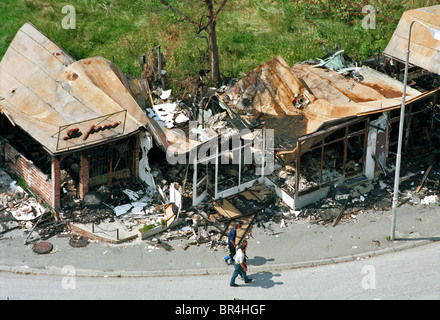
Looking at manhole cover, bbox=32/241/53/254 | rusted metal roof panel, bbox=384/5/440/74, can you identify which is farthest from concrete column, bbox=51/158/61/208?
rusted metal roof panel, bbox=384/5/440/74

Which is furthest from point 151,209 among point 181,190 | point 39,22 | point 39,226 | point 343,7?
point 343,7

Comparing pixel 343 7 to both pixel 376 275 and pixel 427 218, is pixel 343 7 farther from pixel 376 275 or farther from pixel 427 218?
pixel 376 275

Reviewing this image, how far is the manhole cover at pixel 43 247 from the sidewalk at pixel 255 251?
0.47 feet

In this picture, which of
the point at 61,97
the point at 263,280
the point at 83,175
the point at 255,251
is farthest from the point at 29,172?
the point at 263,280

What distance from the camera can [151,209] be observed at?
75.5 ft

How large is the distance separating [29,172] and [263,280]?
30.1 feet

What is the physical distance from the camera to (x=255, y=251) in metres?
21.4

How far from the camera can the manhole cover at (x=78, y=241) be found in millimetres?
21609

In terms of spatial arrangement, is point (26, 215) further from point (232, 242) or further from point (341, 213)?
point (341, 213)

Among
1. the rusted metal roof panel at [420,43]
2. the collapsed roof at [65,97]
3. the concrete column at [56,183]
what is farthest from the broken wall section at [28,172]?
the rusted metal roof panel at [420,43]

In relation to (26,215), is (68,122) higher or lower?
higher

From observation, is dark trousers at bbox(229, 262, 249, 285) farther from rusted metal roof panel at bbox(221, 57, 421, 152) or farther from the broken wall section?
the broken wall section

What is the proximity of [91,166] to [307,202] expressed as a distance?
7.37 metres

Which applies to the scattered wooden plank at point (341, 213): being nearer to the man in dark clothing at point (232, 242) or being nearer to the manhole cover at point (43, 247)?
the man in dark clothing at point (232, 242)
